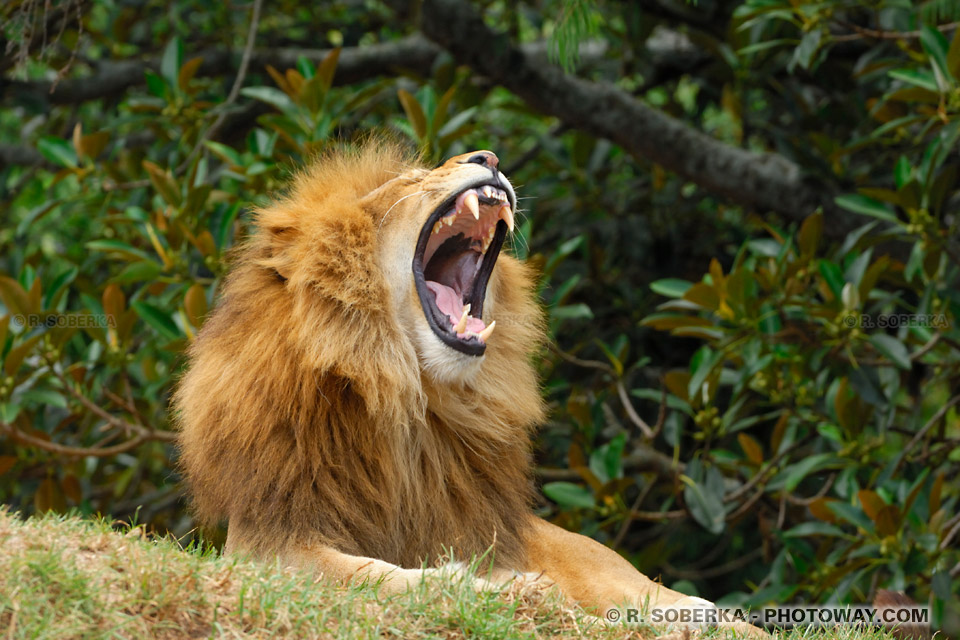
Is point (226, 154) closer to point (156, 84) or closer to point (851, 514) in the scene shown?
point (156, 84)

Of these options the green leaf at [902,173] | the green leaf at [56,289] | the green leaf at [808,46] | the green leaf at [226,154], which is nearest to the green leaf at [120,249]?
the green leaf at [56,289]

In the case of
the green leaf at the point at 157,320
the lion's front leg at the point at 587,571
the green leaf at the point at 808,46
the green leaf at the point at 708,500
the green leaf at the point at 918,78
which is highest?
the green leaf at the point at 808,46

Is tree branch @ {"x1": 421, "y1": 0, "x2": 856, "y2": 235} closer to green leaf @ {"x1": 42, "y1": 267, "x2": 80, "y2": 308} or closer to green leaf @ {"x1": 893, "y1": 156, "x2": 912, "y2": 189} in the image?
green leaf @ {"x1": 893, "y1": 156, "x2": 912, "y2": 189}

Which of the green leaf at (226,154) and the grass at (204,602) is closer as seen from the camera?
the grass at (204,602)

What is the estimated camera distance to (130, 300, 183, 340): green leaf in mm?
4590

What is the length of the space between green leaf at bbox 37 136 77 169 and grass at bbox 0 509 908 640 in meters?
3.12

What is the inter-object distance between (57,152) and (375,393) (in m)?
3.16

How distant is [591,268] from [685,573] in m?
1.84

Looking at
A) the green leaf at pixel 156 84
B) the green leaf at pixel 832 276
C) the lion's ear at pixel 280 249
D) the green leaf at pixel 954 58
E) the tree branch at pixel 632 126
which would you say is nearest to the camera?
the lion's ear at pixel 280 249

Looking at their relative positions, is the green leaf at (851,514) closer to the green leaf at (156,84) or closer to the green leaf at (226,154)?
the green leaf at (226,154)

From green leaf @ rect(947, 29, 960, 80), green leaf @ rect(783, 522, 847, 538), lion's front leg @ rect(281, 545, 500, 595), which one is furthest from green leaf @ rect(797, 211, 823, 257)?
lion's front leg @ rect(281, 545, 500, 595)

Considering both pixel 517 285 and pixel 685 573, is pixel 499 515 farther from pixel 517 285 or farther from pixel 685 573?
pixel 685 573

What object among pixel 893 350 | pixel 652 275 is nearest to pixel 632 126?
pixel 652 275

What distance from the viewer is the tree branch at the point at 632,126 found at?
5.46 metres
